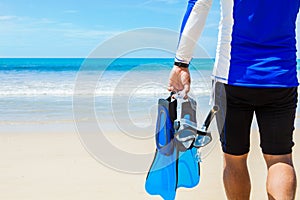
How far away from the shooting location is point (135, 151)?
15.7ft

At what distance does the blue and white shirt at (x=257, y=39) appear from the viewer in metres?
1.88

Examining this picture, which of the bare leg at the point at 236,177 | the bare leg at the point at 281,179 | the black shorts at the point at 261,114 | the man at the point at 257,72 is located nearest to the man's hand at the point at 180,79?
the man at the point at 257,72

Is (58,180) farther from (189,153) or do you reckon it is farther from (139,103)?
(139,103)

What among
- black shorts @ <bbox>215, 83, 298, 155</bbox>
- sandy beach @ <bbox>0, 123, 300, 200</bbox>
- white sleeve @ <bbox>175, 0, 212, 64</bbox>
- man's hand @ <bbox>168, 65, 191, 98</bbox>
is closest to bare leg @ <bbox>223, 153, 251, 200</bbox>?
black shorts @ <bbox>215, 83, 298, 155</bbox>

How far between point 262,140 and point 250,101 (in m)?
0.19

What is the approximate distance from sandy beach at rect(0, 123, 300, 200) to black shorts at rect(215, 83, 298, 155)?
1.20 m

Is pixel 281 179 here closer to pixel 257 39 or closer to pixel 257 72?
pixel 257 72

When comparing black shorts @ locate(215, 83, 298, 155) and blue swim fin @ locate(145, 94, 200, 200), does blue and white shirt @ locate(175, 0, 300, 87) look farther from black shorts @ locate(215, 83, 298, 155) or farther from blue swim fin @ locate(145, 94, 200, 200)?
blue swim fin @ locate(145, 94, 200, 200)

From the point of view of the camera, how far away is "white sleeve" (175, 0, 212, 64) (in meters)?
2.00

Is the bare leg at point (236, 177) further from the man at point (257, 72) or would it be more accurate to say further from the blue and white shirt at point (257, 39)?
the blue and white shirt at point (257, 39)

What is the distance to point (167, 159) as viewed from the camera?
2.35m

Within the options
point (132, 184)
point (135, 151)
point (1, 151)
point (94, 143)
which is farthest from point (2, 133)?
point (132, 184)

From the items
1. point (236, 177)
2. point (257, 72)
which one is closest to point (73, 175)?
point (236, 177)

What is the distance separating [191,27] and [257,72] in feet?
1.18
